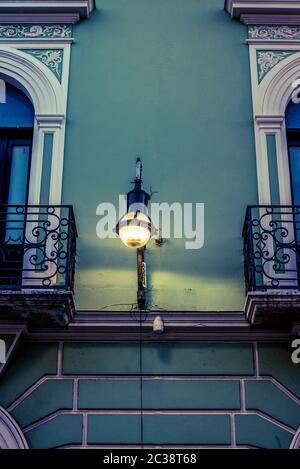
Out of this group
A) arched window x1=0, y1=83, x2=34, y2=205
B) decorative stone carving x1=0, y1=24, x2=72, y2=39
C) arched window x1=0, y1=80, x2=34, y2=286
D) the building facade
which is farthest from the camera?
decorative stone carving x1=0, y1=24, x2=72, y2=39

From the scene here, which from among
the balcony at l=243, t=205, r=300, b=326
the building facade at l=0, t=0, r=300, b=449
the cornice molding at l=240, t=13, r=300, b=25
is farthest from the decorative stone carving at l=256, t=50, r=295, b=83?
the balcony at l=243, t=205, r=300, b=326

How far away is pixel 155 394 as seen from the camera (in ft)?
26.9

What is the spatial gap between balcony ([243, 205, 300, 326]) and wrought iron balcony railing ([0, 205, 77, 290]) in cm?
192

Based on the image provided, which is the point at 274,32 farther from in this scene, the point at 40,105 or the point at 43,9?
the point at 40,105

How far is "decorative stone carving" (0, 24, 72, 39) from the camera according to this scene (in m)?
10.2

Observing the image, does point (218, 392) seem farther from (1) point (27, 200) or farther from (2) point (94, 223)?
(1) point (27, 200)

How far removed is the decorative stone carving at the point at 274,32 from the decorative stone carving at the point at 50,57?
2.47 meters

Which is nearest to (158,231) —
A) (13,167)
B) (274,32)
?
(13,167)

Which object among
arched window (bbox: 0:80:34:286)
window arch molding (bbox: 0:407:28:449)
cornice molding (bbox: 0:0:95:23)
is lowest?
window arch molding (bbox: 0:407:28:449)

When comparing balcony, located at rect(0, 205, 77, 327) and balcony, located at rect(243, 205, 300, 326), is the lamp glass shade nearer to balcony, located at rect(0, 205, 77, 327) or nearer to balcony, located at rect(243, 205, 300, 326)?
balcony, located at rect(0, 205, 77, 327)

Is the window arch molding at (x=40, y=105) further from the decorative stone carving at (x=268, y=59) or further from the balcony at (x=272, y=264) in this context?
the decorative stone carving at (x=268, y=59)

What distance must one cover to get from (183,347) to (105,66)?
386cm

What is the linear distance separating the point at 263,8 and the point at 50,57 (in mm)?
2827

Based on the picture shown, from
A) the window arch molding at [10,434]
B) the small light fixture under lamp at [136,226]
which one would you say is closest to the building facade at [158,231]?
the window arch molding at [10,434]
